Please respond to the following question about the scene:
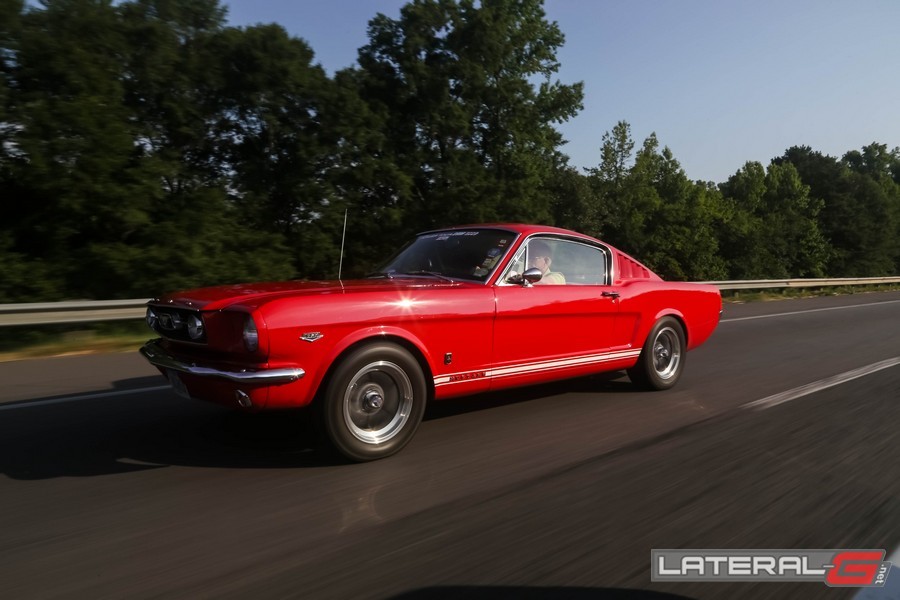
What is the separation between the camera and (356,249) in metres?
23.8

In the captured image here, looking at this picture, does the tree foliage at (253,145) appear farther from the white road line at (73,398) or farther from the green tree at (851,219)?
the green tree at (851,219)

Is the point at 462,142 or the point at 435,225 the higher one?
the point at 462,142

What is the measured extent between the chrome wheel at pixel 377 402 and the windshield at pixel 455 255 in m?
1.12

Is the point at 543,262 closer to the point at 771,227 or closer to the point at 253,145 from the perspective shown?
the point at 253,145

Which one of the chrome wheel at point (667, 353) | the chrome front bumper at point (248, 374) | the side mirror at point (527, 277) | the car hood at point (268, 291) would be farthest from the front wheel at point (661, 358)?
the chrome front bumper at point (248, 374)

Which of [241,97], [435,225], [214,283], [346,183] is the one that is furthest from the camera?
[435,225]

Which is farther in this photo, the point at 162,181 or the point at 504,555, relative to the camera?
the point at 162,181

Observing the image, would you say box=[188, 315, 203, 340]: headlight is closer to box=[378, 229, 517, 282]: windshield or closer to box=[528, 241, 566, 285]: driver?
box=[378, 229, 517, 282]: windshield

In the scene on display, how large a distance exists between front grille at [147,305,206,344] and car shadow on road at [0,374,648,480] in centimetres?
74

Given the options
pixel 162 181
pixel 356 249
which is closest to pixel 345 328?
pixel 162 181

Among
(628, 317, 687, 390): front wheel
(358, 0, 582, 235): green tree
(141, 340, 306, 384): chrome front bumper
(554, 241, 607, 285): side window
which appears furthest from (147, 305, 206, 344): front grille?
(358, 0, 582, 235): green tree

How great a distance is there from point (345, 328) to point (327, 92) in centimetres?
1909

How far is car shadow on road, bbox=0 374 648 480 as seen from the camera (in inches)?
157

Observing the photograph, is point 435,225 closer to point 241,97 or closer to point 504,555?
point 241,97
